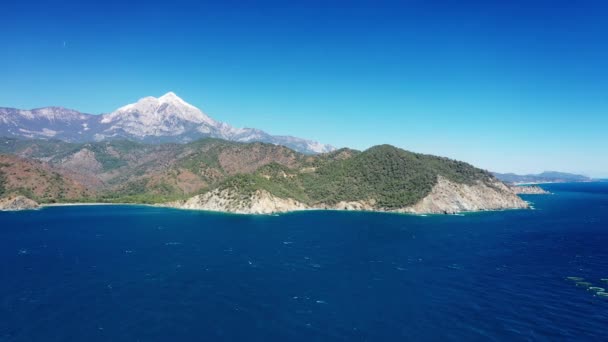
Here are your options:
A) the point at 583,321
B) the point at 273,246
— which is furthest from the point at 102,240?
the point at 583,321

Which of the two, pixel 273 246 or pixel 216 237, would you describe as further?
pixel 216 237

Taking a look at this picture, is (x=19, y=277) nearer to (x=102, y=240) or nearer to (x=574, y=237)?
(x=102, y=240)

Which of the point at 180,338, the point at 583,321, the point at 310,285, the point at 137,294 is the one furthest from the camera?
the point at 310,285

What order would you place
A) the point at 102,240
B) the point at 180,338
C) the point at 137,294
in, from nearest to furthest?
the point at 180,338, the point at 137,294, the point at 102,240

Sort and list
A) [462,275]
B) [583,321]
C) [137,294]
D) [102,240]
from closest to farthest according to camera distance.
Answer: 1. [583,321]
2. [137,294]
3. [462,275]
4. [102,240]

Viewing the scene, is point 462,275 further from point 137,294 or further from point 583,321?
point 137,294

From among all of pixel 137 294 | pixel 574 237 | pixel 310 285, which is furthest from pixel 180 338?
pixel 574 237
